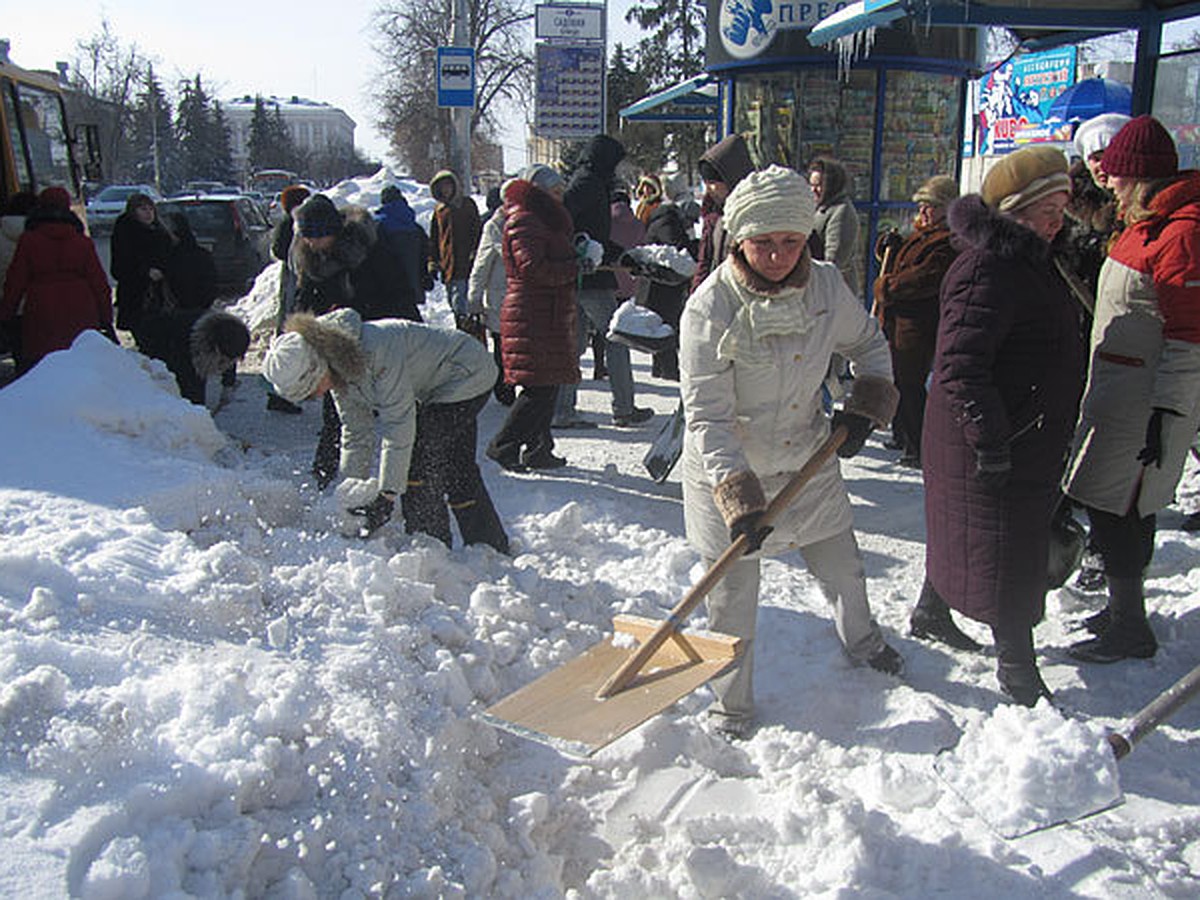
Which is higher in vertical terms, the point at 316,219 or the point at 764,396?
the point at 316,219

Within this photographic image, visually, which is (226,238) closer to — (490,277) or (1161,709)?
(490,277)

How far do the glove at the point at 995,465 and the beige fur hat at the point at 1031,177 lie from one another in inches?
30.7

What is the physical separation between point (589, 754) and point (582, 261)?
4598mm

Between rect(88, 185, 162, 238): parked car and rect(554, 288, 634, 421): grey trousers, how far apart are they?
61.8ft

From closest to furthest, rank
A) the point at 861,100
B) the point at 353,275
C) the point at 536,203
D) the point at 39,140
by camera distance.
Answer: the point at 353,275 → the point at 536,203 → the point at 861,100 → the point at 39,140

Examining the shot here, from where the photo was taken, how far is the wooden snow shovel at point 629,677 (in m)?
2.73

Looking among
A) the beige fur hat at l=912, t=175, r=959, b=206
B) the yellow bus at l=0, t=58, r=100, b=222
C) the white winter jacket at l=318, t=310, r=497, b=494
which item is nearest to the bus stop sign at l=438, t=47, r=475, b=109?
the yellow bus at l=0, t=58, r=100, b=222

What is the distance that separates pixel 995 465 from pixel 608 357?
14.2 feet

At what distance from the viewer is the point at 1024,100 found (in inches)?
610

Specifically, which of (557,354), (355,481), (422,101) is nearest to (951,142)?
(557,354)

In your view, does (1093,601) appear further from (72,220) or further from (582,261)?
(72,220)

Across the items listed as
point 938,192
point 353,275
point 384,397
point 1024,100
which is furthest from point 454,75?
point 384,397

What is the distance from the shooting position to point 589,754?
102 inches

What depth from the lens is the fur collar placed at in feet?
10.0
